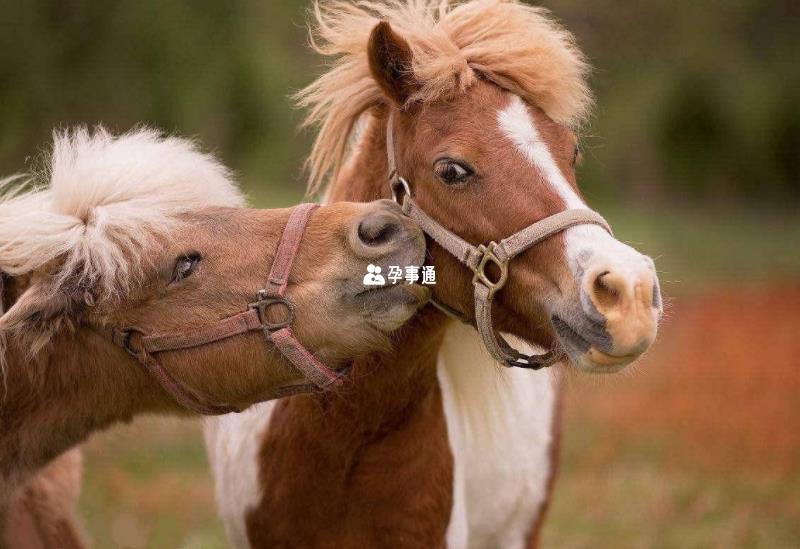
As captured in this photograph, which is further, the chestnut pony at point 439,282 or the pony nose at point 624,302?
the chestnut pony at point 439,282

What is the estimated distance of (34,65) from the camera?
14.2 m

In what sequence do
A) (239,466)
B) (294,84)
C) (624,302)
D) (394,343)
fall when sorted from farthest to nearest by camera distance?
(294,84) → (239,466) → (394,343) → (624,302)

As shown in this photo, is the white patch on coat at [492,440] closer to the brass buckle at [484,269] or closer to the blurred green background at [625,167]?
the blurred green background at [625,167]

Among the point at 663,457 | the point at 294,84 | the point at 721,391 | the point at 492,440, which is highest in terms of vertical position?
the point at 492,440

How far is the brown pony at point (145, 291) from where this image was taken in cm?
303

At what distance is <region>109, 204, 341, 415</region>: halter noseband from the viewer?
3.04 m

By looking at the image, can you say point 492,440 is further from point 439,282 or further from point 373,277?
point 373,277

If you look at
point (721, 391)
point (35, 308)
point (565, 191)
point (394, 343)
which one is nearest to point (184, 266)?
point (35, 308)

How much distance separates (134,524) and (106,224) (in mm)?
3957

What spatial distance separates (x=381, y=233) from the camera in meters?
3.07

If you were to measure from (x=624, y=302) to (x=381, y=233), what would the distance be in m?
0.79

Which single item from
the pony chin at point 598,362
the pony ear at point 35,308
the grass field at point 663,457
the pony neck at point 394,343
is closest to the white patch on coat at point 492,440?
the pony neck at point 394,343

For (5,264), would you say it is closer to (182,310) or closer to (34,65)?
(182,310)

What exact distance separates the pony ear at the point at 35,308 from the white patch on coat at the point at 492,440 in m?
1.48
